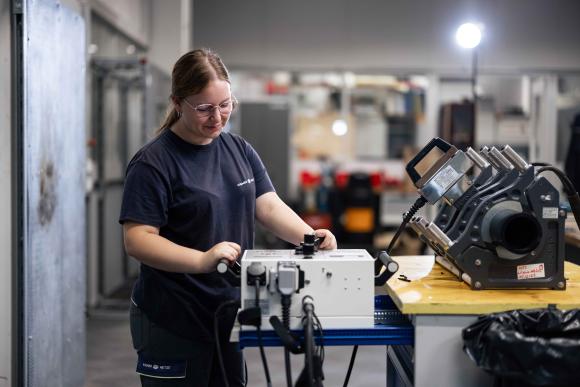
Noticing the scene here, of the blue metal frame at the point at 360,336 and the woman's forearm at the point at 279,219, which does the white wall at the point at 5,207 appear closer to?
the woman's forearm at the point at 279,219

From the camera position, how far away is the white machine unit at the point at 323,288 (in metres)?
1.40

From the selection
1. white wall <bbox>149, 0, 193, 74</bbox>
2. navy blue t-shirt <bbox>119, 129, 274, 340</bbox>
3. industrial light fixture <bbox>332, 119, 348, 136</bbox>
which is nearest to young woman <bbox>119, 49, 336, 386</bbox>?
navy blue t-shirt <bbox>119, 129, 274, 340</bbox>

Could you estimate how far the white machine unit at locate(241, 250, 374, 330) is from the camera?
1.40 meters

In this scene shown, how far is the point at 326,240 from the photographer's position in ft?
5.32

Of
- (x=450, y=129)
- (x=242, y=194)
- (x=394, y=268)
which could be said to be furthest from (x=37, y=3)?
(x=450, y=129)

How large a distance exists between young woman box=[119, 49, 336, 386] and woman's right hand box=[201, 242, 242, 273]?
0.08 m

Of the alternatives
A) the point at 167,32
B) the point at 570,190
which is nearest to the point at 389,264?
the point at 570,190

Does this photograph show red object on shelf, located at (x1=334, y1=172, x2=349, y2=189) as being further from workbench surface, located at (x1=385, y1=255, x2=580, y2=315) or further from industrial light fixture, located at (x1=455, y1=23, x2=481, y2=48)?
workbench surface, located at (x1=385, y1=255, x2=580, y2=315)

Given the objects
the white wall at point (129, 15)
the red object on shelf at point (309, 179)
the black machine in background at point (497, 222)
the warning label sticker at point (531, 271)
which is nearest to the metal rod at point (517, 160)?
the black machine in background at point (497, 222)

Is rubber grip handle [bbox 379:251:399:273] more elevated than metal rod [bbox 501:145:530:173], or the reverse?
metal rod [bbox 501:145:530:173]

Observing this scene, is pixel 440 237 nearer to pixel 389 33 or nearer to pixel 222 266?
pixel 222 266

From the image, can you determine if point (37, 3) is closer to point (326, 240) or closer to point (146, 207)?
point (146, 207)

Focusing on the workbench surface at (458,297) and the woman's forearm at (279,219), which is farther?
the woman's forearm at (279,219)

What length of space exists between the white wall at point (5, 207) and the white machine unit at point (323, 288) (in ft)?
4.16
